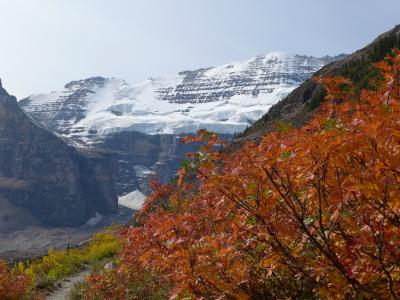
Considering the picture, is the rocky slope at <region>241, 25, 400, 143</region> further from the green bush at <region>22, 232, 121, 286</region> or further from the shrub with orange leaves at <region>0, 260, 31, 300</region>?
the shrub with orange leaves at <region>0, 260, 31, 300</region>

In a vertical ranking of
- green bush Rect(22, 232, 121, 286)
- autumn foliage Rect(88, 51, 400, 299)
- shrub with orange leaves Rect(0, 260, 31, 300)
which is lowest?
green bush Rect(22, 232, 121, 286)

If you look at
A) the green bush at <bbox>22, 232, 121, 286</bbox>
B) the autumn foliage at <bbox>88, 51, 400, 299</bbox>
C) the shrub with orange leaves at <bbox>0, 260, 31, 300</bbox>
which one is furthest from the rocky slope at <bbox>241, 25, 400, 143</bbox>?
the autumn foliage at <bbox>88, 51, 400, 299</bbox>

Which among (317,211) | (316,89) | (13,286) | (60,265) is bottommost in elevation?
(60,265)

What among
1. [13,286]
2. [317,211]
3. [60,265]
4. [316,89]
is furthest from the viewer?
[316,89]

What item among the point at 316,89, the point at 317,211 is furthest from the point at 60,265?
the point at 316,89

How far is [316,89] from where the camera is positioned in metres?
69.8

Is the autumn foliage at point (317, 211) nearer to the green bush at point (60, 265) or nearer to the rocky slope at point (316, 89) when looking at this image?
the green bush at point (60, 265)

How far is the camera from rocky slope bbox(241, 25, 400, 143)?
169 feet

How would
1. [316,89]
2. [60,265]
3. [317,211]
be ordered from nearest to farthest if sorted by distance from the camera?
[317,211] < [60,265] < [316,89]

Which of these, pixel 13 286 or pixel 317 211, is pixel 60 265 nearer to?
pixel 13 286

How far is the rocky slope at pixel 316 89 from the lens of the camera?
169ft

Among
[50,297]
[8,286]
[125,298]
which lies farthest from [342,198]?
[50,297]

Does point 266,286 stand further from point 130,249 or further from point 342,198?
point 130,249

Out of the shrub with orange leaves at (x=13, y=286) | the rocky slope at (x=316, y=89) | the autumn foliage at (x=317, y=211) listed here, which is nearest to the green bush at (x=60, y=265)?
the shrub with orange leaves at (x=13, y=286)
